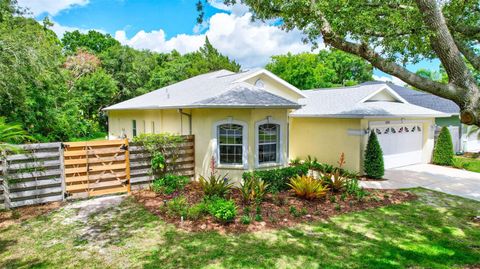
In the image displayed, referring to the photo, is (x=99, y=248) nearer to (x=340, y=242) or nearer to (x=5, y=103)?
(x=340, y=242)

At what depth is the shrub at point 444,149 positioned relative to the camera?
15.3 m

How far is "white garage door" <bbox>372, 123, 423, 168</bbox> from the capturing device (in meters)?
14.1

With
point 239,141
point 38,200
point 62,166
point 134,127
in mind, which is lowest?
point 38,200

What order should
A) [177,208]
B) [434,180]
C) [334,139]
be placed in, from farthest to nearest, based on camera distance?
[334,139]
[434,180]
[177,208]

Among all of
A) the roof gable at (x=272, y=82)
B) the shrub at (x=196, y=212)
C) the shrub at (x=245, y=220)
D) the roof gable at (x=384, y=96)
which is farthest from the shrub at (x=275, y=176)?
the roof gable at (x=384, y=96)

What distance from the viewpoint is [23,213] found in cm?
789

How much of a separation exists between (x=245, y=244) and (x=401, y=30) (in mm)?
6307

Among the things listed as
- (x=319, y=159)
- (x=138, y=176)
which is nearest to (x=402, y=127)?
(x=319, y=159)

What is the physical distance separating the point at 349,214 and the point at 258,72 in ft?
25.5

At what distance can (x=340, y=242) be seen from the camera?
629cm

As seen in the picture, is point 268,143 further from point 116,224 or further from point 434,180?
point 434,180

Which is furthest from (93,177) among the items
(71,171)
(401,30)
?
(401,30)

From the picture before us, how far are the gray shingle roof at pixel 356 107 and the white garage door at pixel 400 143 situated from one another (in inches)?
31.9

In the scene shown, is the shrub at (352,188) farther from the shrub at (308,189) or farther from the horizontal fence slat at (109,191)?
the horizontal fence slat at (109,191)
